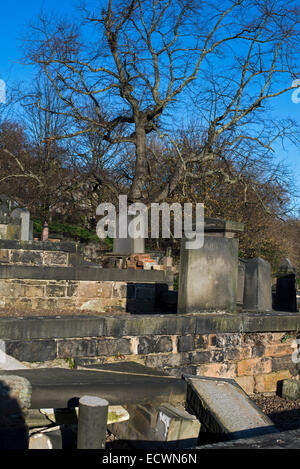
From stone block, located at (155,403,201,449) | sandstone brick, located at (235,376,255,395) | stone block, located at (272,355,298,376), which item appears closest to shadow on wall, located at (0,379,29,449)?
stone block, located at (155,403,201,449)

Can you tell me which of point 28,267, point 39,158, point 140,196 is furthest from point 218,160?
point 28,267

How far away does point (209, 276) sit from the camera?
547 centimetres

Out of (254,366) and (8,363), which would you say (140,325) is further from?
(254,366)

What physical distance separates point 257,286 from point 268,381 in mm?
1878

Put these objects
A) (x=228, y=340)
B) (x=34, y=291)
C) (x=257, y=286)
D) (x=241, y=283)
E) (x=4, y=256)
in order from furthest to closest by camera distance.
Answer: (x=4, y=256) → (x=34, y=291) → (x=241, y=283) → (x=257, y=286) → (x=228, y=340)

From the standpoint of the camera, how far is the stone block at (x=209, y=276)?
17.7 feet

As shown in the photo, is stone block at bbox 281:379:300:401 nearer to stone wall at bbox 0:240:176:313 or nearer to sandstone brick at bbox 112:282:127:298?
stone wall at bbox 0:240:176:313

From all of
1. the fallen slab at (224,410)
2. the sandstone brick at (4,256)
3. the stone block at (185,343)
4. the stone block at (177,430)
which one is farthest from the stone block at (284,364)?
the sandstone brick at (4,256)

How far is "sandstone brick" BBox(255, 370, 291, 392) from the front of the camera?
555 cm

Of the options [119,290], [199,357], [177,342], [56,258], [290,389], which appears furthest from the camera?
[56,258]

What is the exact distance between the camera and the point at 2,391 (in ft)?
8.91

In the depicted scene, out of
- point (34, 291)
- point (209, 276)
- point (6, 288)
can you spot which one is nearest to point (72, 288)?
point (34, 291)
